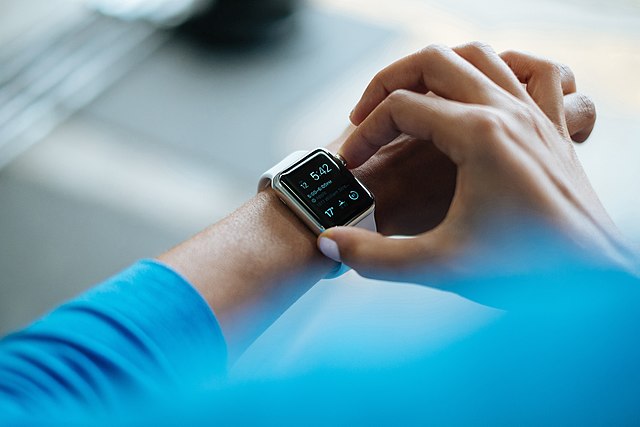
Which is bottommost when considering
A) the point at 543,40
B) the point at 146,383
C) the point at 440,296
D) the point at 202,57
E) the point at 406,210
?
the point at 440,296

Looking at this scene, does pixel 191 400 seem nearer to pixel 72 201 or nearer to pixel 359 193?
pixel 359 193

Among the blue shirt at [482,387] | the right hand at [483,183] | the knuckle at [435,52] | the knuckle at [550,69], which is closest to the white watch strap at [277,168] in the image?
the right hand at [483,183]

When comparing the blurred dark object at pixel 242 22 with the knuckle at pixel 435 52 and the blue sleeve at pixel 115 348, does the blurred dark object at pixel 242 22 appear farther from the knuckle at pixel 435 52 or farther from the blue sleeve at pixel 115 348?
the blue sleeve at pixel 115 348

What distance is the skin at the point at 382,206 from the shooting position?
2.45ft

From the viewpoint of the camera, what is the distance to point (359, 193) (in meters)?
0.92

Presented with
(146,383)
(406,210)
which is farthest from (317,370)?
(406,210)

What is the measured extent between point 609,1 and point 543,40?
13.7 inches

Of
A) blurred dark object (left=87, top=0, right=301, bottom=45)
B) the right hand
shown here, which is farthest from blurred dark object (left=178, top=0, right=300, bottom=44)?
the right hand

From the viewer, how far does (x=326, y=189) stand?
0.91 metres

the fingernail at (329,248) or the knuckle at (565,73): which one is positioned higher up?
the fingernail at (329,248)

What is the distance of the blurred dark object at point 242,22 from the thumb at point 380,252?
1269mm

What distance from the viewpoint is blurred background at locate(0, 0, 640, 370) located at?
1468 millimetres

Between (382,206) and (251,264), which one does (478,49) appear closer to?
(382,206)

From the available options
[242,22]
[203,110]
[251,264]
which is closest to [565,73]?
[251,264]
